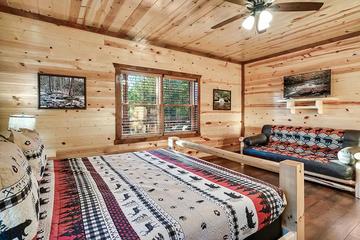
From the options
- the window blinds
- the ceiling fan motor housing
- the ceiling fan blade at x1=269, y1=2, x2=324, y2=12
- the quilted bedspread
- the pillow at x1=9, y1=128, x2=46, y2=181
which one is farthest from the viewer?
the window blinds

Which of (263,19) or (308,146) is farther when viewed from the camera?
(308,146)

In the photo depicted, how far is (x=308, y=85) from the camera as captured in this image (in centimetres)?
416

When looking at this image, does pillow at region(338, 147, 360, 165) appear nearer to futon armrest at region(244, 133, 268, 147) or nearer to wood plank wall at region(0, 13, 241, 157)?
futon armrest at region(244, 133, 268, 147)

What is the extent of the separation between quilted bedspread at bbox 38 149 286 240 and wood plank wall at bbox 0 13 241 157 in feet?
4.56

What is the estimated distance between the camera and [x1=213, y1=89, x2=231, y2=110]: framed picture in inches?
193

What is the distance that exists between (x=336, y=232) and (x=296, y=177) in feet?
3.83

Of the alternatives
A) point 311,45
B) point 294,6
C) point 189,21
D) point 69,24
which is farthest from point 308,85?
point 69,24

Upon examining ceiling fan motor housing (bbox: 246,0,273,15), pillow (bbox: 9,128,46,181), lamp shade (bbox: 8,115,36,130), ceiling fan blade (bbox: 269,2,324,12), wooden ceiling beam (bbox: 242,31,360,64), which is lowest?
pillow (bbox: 9,128,46,181)

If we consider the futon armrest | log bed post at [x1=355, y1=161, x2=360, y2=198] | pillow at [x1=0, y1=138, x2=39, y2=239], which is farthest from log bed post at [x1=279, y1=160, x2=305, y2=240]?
the futon armrest

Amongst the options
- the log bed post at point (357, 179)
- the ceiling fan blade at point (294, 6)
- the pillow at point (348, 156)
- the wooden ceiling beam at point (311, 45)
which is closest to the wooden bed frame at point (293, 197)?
the ceiling fan blade at point (294, 6)

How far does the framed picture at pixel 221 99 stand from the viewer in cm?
491

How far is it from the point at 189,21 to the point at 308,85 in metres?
2.87

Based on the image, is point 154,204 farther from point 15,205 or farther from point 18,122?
point 18,122

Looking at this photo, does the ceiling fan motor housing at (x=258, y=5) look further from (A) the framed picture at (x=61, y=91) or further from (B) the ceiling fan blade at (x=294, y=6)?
(A) the framed picture at (x=61, y=91)
